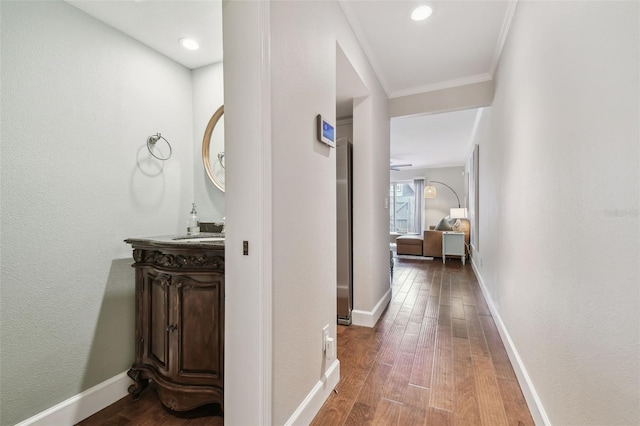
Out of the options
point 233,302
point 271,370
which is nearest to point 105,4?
point 233,302

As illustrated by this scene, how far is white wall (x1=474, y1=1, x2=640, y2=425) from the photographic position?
76cm

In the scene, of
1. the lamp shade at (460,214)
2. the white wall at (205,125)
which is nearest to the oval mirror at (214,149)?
the white wall at (205,125)

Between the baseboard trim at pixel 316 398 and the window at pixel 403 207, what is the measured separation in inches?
325

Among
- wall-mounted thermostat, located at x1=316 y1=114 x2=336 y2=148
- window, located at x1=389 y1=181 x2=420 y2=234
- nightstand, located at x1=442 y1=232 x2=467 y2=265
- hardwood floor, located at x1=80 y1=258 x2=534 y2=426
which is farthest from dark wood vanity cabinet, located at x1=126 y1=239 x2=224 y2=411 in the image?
window, located at x1=389 y1=181 x2=420 y2=234

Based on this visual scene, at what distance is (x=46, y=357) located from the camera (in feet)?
4.66

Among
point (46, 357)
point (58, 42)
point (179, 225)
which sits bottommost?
point (46, 357)

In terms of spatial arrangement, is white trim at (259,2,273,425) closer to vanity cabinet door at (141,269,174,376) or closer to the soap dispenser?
vanity cabinet door at (141,269,174,376)

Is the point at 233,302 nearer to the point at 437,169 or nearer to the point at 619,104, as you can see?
the point at 619,104

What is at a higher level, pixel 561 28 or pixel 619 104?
pixel 561 28

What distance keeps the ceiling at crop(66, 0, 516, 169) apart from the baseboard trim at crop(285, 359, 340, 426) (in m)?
2.08

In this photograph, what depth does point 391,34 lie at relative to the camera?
2.19 metres

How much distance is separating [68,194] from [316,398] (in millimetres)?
1736

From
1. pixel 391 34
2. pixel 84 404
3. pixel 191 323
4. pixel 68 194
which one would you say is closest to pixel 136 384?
pixel 84 404

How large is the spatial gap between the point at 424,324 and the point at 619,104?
2383mm
